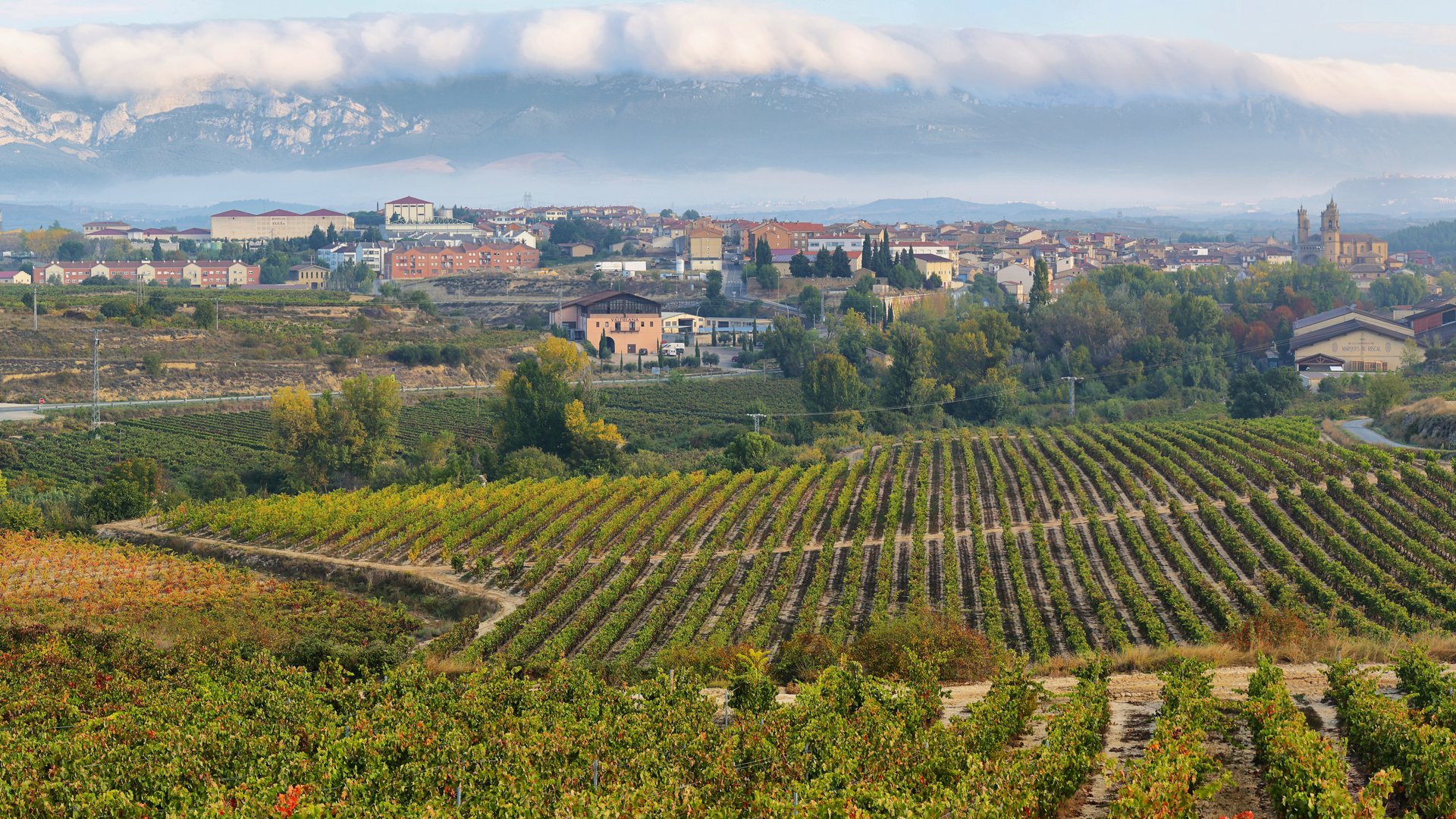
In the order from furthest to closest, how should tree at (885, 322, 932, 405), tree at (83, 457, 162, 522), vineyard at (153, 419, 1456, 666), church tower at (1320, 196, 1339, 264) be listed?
church tower at (1320, 196, 1339, 264) < tree at (885, 322, 932, 405) < tree at (83, 457, 162, 522) < vineyard at (153, 419, 1456, 666)

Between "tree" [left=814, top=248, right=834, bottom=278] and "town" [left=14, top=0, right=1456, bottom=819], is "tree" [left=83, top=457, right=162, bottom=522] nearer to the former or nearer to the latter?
"town" [left=14, top=0, right=1456, bottom=819]

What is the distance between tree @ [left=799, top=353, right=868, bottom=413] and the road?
1387 cm

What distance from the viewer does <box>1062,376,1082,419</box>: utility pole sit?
190 feet

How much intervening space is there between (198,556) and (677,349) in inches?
2049

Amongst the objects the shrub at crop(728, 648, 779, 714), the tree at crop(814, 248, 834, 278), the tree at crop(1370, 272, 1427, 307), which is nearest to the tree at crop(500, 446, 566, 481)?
the shrub at crop(728, 648, 779, 714)

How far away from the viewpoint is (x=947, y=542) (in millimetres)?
29906

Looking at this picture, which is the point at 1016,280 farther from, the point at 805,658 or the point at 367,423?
the point at 805,658

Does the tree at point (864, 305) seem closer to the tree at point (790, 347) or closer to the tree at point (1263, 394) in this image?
the tree at point (790, 347)

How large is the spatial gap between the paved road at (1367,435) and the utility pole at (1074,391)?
12.1 m

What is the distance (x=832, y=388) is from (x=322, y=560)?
2984 centimetres

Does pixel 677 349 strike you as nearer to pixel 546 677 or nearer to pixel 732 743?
pixel 546 677

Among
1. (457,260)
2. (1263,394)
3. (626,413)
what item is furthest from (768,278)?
(1263,394)

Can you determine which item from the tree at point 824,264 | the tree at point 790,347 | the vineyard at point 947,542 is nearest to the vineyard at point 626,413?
the tree at point 790,347

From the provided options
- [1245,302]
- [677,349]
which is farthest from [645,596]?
[1245,302]
